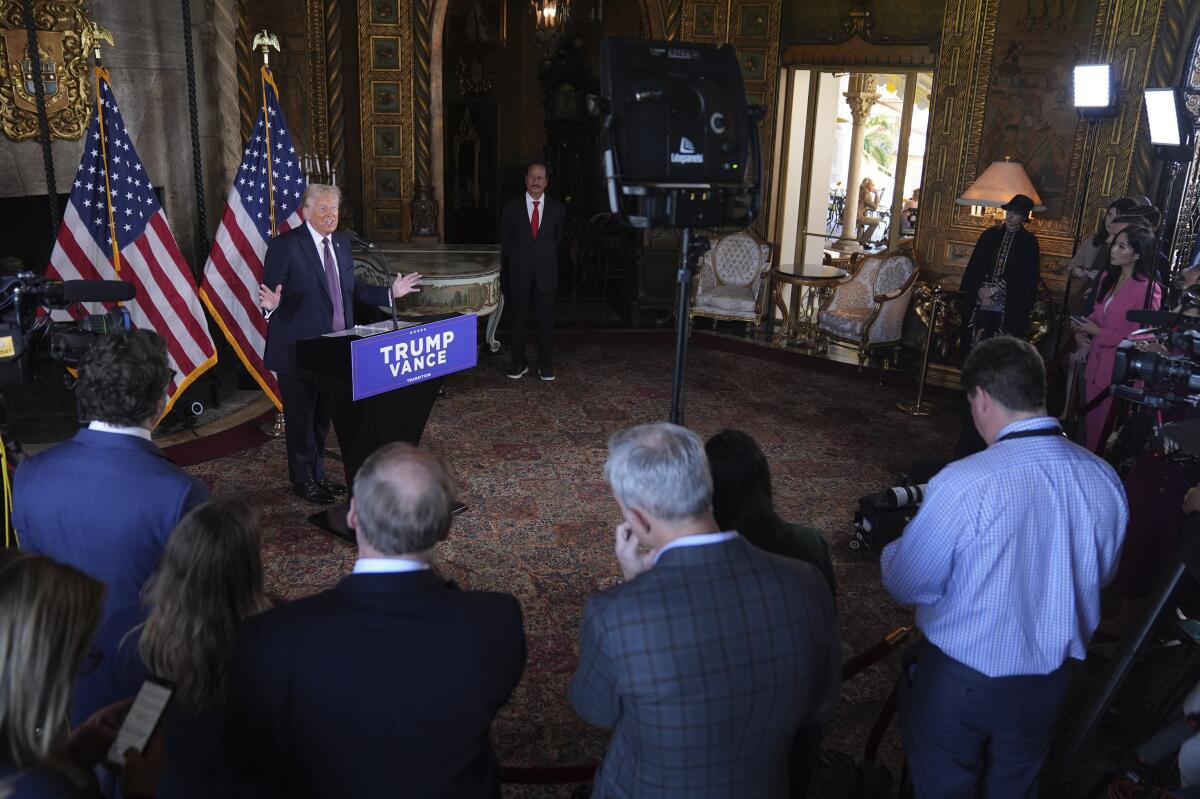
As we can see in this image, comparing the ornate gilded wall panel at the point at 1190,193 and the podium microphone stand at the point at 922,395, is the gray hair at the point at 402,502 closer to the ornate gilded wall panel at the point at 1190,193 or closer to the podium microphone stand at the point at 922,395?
the podium microphone stand at the point at 922,395

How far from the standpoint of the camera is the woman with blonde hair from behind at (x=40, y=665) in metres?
1.35

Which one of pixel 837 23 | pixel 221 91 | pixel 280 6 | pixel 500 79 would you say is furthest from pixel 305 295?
pixel 500 79

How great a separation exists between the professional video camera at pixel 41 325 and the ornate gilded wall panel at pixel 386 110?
5861mm

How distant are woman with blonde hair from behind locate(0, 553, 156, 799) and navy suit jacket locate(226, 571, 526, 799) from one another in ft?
0.98

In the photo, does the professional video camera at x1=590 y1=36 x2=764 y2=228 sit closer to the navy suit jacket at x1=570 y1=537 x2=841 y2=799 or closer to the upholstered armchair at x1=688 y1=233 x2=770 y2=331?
the navy suit jacket at x1=570 y1=537 x2=841 y2=799

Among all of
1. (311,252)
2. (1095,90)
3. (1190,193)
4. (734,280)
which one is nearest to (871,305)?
(734,280)

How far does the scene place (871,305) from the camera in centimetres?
827

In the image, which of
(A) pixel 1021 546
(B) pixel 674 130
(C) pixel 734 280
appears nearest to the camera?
(A) pixel 1021 546

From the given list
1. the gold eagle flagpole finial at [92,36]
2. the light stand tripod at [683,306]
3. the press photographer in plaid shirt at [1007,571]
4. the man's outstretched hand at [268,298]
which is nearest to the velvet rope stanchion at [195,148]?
the gold eagle flagpole finial at [92,36]

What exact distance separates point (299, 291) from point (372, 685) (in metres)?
3.35

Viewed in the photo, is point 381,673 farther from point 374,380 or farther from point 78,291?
point 374,380

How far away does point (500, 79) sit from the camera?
1210cm

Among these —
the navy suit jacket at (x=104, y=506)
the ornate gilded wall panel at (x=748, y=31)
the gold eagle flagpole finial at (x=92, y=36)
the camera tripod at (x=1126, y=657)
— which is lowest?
the camera tripod at (x=1126, y=657)

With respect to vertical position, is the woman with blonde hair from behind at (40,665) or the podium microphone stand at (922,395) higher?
the woman with blonde hair from behind at (40,665)
